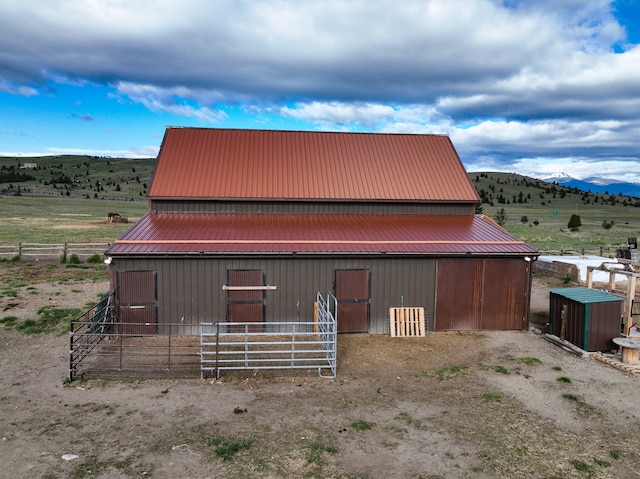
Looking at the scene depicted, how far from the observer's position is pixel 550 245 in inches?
1521

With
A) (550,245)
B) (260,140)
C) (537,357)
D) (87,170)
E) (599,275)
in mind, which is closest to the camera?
(537,357)

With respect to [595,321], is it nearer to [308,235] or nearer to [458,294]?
[458,294]

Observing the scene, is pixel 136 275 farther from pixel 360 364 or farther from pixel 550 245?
pixel 550 245

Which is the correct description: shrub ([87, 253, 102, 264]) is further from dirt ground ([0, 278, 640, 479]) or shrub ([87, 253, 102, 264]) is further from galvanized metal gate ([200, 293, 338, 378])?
galvanized metal gate ([200, 293, 338, 378])

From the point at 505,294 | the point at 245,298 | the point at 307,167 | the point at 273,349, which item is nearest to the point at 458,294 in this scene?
the point at 505,294

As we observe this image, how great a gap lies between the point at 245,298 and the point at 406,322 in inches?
220

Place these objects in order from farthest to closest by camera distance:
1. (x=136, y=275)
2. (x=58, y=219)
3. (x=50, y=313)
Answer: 1. (x=58, y=219)
2. (x=50, y=313)
3. (x=136, y=275)

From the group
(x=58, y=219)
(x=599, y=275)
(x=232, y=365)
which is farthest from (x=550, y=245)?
(x=58, y=219)

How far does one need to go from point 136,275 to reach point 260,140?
376 inches

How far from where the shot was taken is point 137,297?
1491 centimetres

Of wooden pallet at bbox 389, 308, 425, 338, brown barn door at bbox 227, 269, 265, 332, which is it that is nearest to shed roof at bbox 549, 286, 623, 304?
wooden pallet at bbox 389, 308, 425, 338

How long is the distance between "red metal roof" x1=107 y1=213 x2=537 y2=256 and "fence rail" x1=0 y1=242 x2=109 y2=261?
12752 mm

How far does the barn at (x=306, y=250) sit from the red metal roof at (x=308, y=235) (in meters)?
0.05

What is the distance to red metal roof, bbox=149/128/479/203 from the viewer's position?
1900 cm
